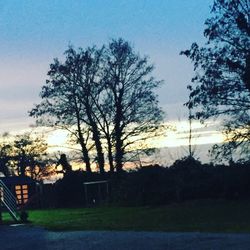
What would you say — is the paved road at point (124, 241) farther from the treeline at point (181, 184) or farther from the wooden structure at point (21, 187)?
the wooden structure at point (21, 187)

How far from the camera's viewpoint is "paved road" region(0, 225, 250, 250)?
495 inches

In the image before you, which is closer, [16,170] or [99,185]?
[99,185]


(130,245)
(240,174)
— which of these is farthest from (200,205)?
(130,245)

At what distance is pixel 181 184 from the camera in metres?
34.6

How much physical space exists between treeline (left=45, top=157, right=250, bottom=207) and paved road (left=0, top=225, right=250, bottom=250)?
49.3ft

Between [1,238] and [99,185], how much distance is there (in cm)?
2852

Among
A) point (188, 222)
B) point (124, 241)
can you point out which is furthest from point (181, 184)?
point (124, 241)

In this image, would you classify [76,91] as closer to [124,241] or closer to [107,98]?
[107,98]

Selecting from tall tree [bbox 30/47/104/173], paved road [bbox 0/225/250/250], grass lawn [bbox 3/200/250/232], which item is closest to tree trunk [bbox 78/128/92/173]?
tall tree [bbox 30/47/104/173]

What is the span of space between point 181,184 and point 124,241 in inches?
794

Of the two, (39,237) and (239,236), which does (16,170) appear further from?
(239,236)

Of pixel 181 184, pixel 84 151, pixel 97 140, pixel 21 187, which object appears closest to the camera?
pixel 181 184

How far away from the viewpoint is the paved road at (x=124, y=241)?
1257 centimetres

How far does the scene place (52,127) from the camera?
56594 millimetres
